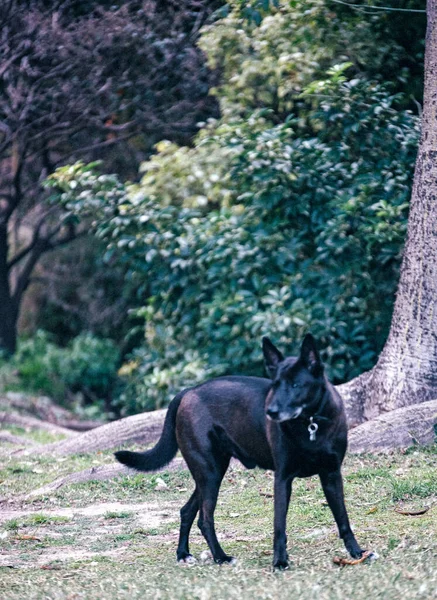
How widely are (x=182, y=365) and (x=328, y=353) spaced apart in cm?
259

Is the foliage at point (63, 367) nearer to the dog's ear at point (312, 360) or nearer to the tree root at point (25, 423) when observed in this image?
the tree root at point (25, 423)

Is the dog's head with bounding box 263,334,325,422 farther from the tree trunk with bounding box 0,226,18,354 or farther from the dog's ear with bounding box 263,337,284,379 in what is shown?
the tree trunk with bounding box 0,226,18,354

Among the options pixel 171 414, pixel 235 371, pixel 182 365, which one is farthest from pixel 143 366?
pixel 171 414

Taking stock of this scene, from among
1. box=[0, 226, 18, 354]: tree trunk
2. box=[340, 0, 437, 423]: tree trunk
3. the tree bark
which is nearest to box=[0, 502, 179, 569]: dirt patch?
the tree bark

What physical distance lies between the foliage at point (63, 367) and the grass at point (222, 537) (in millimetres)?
7331

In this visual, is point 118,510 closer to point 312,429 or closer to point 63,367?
point 312,429

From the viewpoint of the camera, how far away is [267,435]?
5445 mm

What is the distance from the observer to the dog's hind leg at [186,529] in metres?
5.73

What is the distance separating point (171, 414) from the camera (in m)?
6.07

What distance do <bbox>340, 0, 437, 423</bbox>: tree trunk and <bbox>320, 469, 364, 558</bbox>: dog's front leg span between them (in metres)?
3.74

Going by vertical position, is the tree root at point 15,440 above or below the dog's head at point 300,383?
below

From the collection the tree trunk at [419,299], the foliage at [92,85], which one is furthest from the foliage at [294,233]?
the foliage at [92,85]

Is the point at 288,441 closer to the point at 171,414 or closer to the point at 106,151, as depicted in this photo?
the point at 171,414

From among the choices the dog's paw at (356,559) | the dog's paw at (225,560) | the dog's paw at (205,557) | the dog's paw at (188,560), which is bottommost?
the dog's paw at (205,557)
